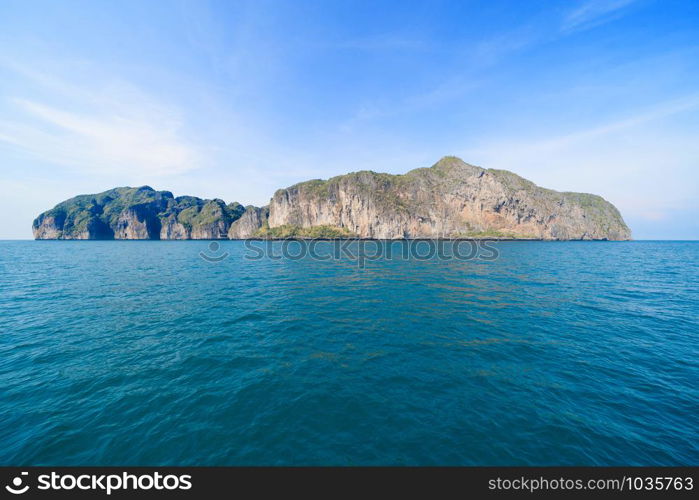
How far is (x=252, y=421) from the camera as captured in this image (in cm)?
991

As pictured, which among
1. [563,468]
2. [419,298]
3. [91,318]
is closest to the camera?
[563,468]

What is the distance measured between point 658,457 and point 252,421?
50.0 feet

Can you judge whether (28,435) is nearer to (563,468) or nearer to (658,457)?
(563,468)

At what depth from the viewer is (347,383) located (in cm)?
1253

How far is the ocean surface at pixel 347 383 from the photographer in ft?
28.5

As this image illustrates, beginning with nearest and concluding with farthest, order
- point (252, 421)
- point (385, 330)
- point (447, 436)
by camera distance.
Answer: point (447, 436)
point (252, 421)
point (385, 330)

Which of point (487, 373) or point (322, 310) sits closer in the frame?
point (487, 373)

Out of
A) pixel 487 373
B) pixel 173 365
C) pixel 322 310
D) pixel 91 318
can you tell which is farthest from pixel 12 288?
pixel 487 373

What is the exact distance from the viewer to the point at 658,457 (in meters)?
8.59

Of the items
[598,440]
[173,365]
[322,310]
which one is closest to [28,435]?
[173,365]

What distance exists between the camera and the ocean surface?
28.5ft

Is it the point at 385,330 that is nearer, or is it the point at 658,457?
the point at 658,457

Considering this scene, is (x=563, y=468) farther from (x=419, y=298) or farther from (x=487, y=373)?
(x=419, y=298)

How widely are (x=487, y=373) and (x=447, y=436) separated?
5955 millimetres
